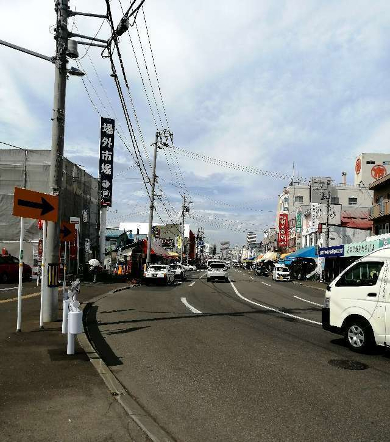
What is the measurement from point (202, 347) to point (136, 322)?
369cm

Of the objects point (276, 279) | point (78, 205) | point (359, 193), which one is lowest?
point (276, 279)

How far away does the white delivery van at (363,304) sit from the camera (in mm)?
7695

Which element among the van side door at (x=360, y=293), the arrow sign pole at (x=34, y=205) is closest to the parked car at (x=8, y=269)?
the arrow sign pole at (x=34, y=205)

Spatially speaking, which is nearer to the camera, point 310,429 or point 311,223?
point 310,429

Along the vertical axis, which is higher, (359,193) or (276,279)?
(359,193)

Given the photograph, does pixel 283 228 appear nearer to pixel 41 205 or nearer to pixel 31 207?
pixel 41 205

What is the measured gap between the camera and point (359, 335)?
813cm

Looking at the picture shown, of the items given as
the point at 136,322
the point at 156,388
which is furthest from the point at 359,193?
the point at 156,388

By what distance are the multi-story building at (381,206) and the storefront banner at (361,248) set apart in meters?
7.04

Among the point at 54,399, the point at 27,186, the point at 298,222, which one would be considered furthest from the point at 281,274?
the point at 54,399

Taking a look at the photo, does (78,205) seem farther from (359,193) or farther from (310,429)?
(359,193)

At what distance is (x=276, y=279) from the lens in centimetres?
4438

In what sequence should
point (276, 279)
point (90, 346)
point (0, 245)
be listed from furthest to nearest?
point (276, 279)
point (0, 245)
point (90, 346)

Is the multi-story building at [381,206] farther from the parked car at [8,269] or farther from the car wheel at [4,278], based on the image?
the car wheel at [4,278]
